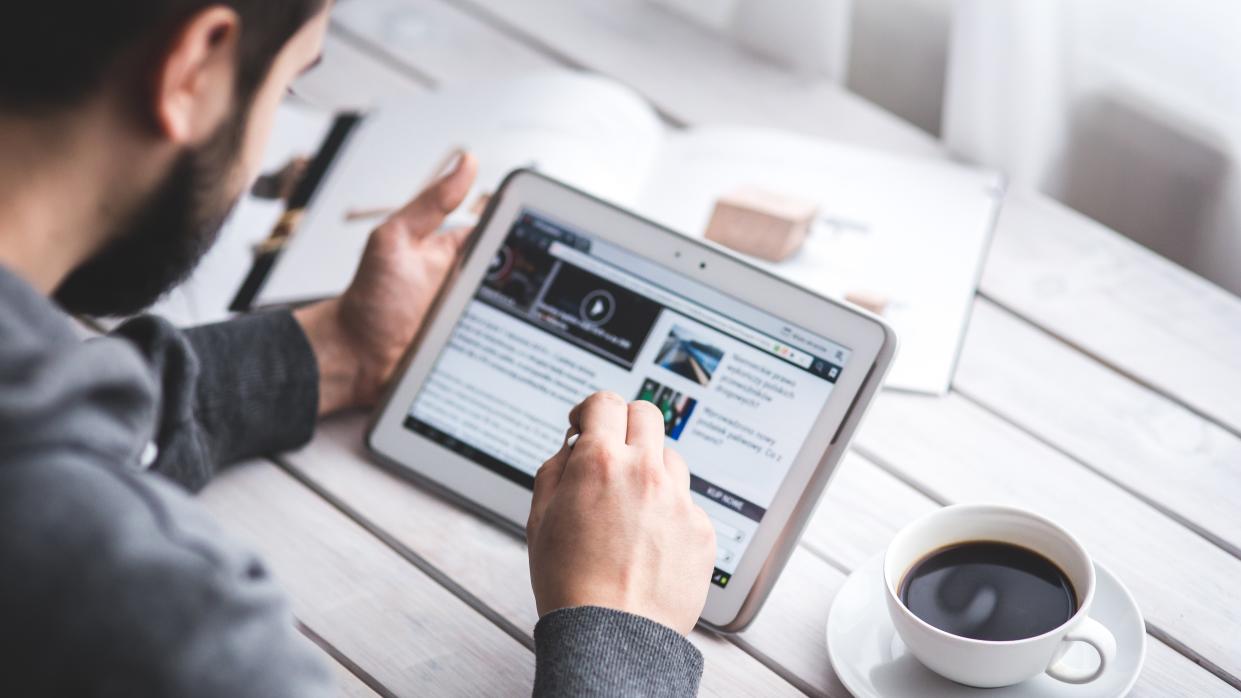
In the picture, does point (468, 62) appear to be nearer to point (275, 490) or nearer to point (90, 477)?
point (275, 490)

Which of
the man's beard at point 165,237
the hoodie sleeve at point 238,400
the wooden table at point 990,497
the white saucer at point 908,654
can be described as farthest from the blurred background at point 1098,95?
the man's beard at point 165,237

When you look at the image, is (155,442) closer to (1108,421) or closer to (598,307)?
(598,307)

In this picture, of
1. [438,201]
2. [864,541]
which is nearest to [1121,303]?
[864,541]

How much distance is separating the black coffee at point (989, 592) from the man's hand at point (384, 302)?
0.40 m

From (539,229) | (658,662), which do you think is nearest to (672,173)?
(539,229)

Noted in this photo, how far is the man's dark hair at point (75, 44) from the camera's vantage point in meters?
0.47

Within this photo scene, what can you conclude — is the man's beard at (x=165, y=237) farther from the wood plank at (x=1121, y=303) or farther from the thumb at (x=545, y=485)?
the wood plank at (x=1121, y=303)

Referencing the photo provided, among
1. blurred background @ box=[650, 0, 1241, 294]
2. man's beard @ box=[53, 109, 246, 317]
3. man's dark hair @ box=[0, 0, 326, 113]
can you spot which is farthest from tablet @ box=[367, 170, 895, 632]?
blurred background @ box=[650, 0, 1241, 294]

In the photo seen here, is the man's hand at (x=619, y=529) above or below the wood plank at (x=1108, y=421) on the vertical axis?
below

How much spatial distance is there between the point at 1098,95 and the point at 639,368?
0.75 m

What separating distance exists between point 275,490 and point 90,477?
35cm

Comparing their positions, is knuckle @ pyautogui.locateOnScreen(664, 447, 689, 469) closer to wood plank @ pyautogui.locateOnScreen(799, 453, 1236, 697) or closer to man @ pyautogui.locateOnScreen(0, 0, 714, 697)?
man @ pyautogui.locateOnScreen(0, 0, 714, 697)

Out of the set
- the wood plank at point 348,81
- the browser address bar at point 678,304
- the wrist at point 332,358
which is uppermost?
the wood plank at point 348,81

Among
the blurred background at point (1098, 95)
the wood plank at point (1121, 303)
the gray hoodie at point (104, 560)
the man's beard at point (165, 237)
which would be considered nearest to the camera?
the gray hoodie at point (104, 560)
